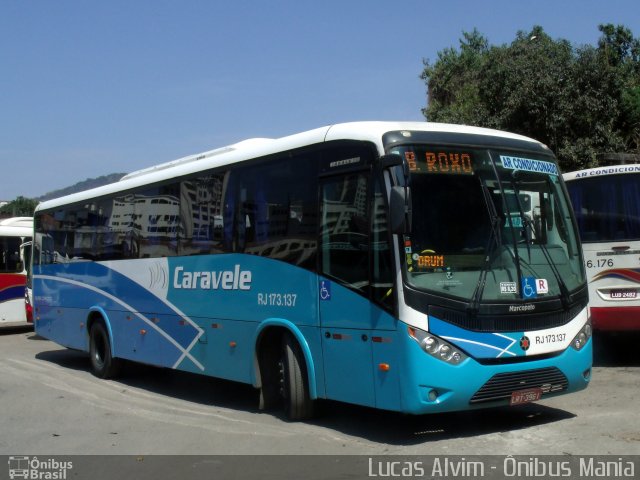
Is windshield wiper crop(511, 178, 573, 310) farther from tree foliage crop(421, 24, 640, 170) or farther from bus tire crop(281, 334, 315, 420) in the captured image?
tree foliage crop(421, 24, 640, 170)

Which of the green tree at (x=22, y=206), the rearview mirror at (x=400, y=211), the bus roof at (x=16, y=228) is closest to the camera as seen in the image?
the rearview mirror at (x=400, y=211)

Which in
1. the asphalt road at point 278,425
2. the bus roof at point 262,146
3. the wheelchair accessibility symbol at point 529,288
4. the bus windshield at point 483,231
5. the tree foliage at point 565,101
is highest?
the tree foliage at point 565,101

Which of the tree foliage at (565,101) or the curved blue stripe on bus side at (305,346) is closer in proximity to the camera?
the curved blue stripe on bus side at (305,346)

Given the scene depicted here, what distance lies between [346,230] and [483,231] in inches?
52.2

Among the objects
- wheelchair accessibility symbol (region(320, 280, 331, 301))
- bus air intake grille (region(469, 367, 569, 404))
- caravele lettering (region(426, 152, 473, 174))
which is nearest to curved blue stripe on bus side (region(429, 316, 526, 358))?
bus air intake grille (region(469, 367, 569, 404))

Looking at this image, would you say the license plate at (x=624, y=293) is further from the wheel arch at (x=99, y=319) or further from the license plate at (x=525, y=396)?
the wheel arch at (x=99, y=319)

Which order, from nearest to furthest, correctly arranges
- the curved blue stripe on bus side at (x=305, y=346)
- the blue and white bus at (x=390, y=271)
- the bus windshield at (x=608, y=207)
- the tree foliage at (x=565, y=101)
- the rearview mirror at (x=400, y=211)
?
the rearview mirror at (x=400, y=211) < the blue and white bus at (x=390, y=271) < the curved blue stripe on bus side at (x=305, y=346) < the bus windshield at (x=608, y=207) < the tree foliage at (x=565, y=101)

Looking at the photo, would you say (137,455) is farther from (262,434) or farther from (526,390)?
(526,390)

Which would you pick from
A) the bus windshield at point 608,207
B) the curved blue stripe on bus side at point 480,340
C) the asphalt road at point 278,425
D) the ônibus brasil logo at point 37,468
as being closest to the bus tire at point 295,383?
the asphalt road at point 278,425

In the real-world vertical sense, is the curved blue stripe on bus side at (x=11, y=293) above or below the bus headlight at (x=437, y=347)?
below

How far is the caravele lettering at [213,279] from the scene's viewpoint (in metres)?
9.28

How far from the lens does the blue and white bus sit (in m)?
7.04

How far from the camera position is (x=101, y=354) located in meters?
13.4

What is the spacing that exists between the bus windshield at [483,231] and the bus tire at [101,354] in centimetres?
744
